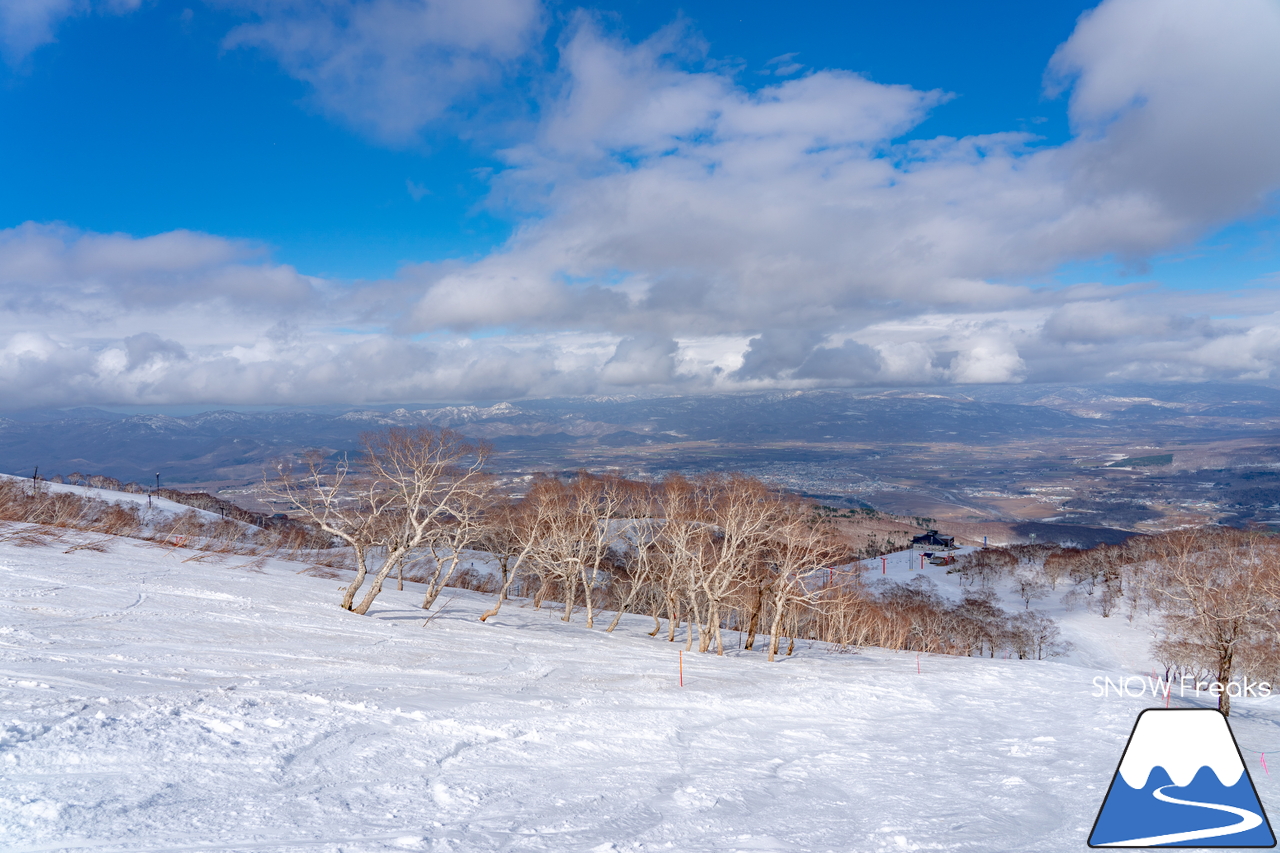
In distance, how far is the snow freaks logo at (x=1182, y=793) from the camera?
5.30m

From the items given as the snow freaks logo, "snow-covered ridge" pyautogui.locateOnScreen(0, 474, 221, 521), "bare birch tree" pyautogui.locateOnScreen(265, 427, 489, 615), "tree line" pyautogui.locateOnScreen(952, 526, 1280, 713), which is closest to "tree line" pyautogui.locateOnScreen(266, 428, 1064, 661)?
"bare birch tree" pyautogui.locateOnScreen(265, 427, 489, 615)

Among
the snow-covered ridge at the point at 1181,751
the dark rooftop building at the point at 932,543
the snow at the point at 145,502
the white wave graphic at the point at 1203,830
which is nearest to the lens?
the white wave graphic at the point at 1203,830

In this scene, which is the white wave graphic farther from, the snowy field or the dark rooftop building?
the dark rooftop building

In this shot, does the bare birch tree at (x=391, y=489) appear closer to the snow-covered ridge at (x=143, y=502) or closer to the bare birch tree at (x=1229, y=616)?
the bare birch tree at (x=1229, y=616)

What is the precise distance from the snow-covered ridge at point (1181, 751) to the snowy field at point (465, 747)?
157cm

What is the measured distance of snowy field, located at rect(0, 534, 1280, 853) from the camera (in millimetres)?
5727

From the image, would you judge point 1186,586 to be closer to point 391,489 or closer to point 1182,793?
point 1182,793

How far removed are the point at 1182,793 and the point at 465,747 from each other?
25.9 feet

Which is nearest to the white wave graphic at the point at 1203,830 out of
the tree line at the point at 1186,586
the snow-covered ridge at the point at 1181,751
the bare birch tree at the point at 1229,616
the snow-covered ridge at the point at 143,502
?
the snow-covered ridge at the point at 1181,751

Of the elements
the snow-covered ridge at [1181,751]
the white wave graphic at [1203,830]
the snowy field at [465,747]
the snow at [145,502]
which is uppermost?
the snow-covered ridge at [1181,751]

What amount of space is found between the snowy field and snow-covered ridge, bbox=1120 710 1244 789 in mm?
1571

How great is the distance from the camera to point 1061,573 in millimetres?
115125

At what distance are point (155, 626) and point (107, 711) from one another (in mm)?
7921

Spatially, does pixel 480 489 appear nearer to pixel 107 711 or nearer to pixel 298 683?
pixel 298 683
